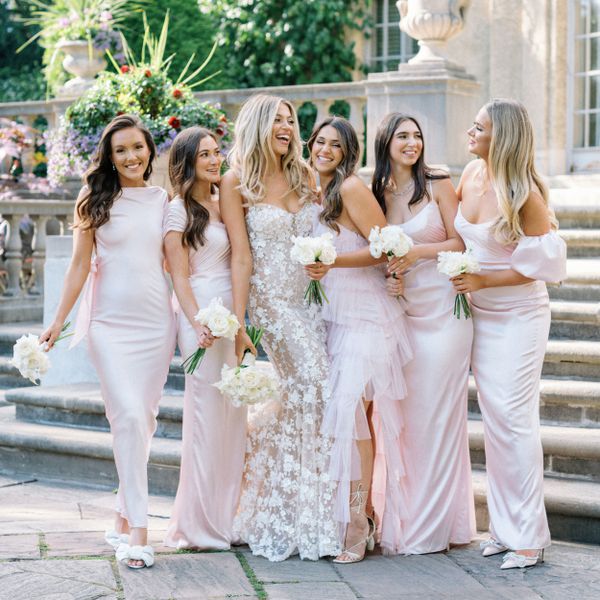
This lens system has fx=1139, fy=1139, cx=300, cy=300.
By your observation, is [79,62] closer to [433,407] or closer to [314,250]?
[314,250]

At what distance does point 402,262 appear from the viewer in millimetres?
5133

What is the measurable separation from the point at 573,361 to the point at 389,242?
2043 millimetres

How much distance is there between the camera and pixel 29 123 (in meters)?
12.5

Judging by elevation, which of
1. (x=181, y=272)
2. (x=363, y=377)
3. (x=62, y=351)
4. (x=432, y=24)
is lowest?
(x=62, y=351)

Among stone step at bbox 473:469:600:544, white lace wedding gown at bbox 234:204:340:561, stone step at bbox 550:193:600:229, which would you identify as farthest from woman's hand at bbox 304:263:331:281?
stone step at bbox 550:193:600:229

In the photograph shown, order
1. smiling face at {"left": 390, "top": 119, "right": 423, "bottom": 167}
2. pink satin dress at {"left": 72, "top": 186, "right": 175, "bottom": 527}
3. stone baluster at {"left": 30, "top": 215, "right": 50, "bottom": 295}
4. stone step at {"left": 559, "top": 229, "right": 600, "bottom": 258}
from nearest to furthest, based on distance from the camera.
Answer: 1. pink satin dress at {"left": 72, "top": 186, "right": 175, "bottom": 527}
2. smiling face at {"left": 390, "top": 119, "right": 423, "bottom": 167}
3. stone step at {"left": 559, "top": 229, "right": 600, "bottom": 258}
4. stone baluster at {"left": 30, "top": 215, "right": 50, "bottom": 295}

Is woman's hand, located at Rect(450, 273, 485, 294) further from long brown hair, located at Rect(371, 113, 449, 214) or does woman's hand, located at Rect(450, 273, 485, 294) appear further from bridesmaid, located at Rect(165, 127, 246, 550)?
bridesmaid, located at Rect(165, 127, 246, 550)

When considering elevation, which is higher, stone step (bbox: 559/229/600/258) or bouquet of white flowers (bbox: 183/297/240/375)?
stone step (bbox: 559/229/600/258)

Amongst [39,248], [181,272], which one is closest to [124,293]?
[181,272]

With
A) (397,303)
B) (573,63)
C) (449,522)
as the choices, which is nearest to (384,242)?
(397,303)

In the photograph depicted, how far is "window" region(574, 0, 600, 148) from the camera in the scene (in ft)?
34.9

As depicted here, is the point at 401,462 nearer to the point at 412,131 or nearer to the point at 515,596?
the point at 515,596

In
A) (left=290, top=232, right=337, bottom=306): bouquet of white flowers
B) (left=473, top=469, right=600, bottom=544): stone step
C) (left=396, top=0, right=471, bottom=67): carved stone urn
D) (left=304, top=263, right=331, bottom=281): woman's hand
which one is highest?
(left=396, top=0, right=471, bottom=67): carved stone urn

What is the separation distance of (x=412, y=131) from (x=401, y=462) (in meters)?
1.54
